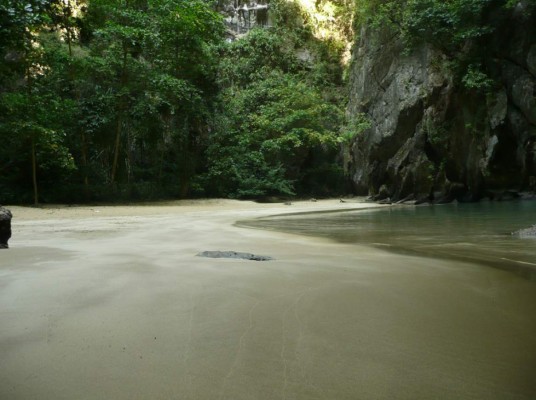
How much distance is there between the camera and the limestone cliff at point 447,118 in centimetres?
1348

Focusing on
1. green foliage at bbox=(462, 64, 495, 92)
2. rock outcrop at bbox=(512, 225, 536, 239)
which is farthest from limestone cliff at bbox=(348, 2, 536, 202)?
rock outcrop at bbox=(512, 225, 536, 239)

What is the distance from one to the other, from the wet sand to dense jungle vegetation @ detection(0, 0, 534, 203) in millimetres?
8475

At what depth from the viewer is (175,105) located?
52.3 feet

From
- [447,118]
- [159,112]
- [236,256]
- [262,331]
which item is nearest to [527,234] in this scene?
[236,256]

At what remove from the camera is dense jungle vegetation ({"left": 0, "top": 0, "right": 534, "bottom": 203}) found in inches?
488

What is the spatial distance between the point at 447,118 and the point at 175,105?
35.1 feet

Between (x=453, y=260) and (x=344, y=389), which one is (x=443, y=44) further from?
(x=344, y=389)

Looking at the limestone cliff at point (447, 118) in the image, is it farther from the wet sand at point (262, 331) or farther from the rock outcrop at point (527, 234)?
the wet sand at point (262, 331)

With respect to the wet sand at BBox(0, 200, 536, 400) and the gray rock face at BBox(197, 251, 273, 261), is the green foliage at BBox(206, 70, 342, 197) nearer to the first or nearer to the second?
the gray rock face at BBox(197, 251, 273, 261)

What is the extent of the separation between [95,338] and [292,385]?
76 centimetres

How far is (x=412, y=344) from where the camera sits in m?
1.43

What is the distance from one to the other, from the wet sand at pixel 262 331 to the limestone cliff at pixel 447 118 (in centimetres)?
1335

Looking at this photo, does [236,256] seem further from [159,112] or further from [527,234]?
[159,112]

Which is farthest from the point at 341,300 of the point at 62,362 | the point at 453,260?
the point at 453,260
